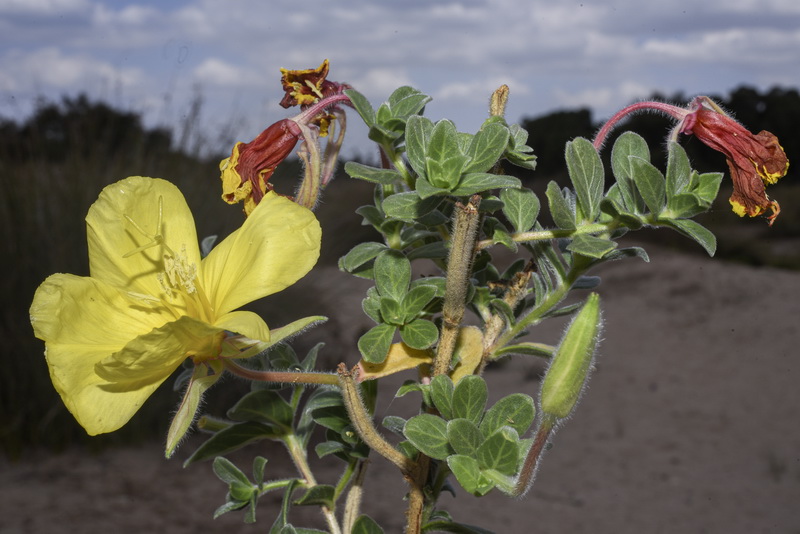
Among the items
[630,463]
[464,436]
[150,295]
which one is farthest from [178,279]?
[630,463]

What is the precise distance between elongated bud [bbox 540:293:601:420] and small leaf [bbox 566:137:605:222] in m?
0.15

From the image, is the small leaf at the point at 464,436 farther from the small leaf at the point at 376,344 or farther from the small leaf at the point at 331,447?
the small leaf at the point at 331,447

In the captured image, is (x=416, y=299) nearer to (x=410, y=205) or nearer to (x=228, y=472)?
(x=410, y=205)

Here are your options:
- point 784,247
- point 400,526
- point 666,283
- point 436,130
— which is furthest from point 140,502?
point 784,247

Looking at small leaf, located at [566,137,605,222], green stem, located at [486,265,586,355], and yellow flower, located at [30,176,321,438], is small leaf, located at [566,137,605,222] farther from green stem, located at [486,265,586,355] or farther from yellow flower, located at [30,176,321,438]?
yellow flower, located at [30,176,321,438]

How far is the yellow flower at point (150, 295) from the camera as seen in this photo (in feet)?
2.35

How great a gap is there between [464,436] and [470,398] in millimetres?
38

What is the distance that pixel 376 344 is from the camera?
2.47ft

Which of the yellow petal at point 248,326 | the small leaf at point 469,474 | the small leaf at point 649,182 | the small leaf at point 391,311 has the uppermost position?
the small leaf at point 649,182

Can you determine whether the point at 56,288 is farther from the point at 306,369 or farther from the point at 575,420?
the point at 575,420

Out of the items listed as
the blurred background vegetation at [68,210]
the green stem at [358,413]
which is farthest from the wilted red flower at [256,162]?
the blurred background vegetation at [68,210]

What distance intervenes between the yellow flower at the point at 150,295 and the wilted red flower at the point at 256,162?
6cm

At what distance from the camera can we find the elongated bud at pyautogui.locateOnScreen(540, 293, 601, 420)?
64 centimetres

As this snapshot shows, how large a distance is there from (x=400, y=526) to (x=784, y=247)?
274 inches
